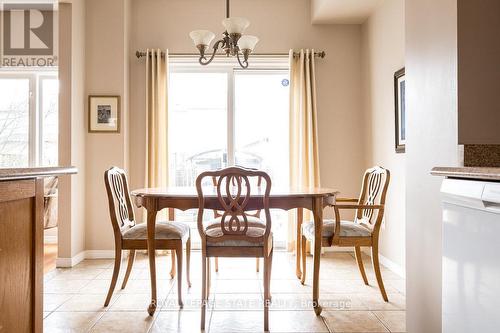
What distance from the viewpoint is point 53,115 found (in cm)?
488

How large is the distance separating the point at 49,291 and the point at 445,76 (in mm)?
3044

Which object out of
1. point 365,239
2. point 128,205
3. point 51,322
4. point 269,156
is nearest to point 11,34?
point 128,205

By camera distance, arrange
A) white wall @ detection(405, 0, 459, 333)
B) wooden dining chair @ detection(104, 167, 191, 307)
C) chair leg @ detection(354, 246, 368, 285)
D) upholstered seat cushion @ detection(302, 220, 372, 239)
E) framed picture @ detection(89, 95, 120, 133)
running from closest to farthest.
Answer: white wall @ detection(405, 0, 459, 333) → wooden dining chair @ detection(104, 167, 191, 307) → upholstered seat cushion @ detection(302, 220, 372, 239) → chair leg @ detection(354, 246, 368, 285) → framed picture @ detection(89, 95, 120, 133)

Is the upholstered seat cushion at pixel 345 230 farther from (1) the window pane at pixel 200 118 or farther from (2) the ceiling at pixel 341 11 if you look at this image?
(2) the ceiling at pixel 341 11

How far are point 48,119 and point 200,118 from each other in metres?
2.21

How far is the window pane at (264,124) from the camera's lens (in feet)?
14.1

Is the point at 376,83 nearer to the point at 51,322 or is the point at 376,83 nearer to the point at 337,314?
the point at 337,314

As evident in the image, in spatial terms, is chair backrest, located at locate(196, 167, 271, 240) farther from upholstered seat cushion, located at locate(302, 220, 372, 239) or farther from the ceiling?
the ceiling

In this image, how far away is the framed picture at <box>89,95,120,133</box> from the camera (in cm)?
381

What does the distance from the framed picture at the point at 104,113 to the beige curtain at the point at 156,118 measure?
0.33 meters

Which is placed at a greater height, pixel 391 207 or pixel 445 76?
pixel 445 76

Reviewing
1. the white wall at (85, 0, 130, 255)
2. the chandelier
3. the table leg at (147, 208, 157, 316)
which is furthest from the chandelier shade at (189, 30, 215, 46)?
the white wall at (85, 0, 130, 255)

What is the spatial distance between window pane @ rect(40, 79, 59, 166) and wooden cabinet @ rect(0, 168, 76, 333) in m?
4.03

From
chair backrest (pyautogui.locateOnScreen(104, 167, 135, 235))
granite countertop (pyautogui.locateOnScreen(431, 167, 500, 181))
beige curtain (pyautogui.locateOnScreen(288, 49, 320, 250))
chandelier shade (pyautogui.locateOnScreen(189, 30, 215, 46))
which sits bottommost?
chair backrest (pyautogui.locateOnScreen(104, 167, 135, 235))
